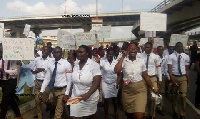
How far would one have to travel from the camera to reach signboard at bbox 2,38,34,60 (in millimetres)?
6482

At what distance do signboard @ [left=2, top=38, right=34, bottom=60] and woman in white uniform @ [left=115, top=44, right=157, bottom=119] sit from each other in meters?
2.23

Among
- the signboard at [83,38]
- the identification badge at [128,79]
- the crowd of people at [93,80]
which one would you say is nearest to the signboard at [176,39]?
the crowd of people at [93,80]

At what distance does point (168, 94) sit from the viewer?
1093 centimetres

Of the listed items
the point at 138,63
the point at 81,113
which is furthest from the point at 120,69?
the point at 81,113

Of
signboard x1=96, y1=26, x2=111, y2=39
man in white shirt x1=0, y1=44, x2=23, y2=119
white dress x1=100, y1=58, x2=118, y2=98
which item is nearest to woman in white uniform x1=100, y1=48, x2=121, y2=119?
white dress x1=100, y1=58, x2=118, y2=98

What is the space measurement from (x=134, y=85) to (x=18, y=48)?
9.24 ft

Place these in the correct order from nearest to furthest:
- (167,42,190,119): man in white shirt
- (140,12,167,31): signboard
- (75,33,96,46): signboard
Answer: (167,42,190,119): man in white shirt, (140,12,167,31): signboard, (75,33,96,46): signboard

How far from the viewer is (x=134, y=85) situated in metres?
5.46

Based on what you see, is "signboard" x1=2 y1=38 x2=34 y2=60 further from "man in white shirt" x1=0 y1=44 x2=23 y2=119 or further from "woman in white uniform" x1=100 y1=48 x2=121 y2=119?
"woman in white uniform" x1=100 y1=48 x2=121 y2=119

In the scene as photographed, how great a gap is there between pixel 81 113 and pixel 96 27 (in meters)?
9.02

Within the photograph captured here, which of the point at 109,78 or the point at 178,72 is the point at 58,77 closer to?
the point at 109,78

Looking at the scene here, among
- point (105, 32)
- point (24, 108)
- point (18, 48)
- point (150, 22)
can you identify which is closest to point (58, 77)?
point (18, 48)

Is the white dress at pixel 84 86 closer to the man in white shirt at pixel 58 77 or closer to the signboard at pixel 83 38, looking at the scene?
the man in white shirt at pixel 58 77

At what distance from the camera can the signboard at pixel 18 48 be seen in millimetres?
6482
